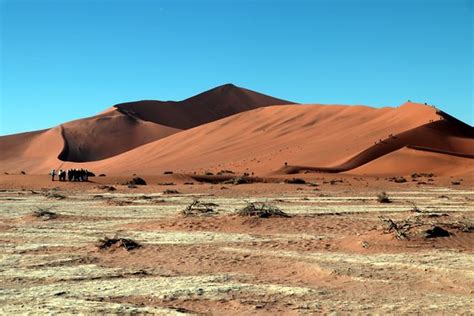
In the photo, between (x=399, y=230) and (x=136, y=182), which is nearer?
(x=399, y=230)

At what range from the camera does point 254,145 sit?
252 ft

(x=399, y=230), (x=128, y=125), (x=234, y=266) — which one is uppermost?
(x=128, y=125)

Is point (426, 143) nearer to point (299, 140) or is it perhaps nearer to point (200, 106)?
point (299, 140)

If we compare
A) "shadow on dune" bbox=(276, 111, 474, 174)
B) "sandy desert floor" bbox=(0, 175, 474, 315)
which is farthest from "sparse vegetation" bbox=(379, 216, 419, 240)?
"shadow on dune" bbox=(276, 111, 474, 174)

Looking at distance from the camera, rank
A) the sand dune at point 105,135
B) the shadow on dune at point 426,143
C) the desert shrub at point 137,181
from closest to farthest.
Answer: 1. the desert shrub at point 137,181
2. the shadow on dune at point 426,143
3. the sand dune at point 105,135

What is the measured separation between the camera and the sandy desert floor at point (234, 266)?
8.52 meters

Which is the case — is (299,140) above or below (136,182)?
above

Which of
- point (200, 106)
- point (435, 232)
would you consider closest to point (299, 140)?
point (435, 232)

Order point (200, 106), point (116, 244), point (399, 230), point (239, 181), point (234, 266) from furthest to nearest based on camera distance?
1. point (200, 106)
2. point (239, 181)
3. point (399, 230)
4. point (116, 244)
5. point (234, 266)

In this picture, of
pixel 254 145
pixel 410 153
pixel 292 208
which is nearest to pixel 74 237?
pixel 292 208

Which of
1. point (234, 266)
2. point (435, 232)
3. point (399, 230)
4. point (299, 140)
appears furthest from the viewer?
point (299, 140)

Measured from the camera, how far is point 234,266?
37.3 ft

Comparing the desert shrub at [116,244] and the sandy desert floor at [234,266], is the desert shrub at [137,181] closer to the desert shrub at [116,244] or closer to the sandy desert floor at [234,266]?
the sandy desert floor at [234,266]

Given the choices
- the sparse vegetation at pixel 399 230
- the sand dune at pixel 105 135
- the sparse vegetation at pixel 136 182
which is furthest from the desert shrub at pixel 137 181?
the sand dune at pixel 105 135
